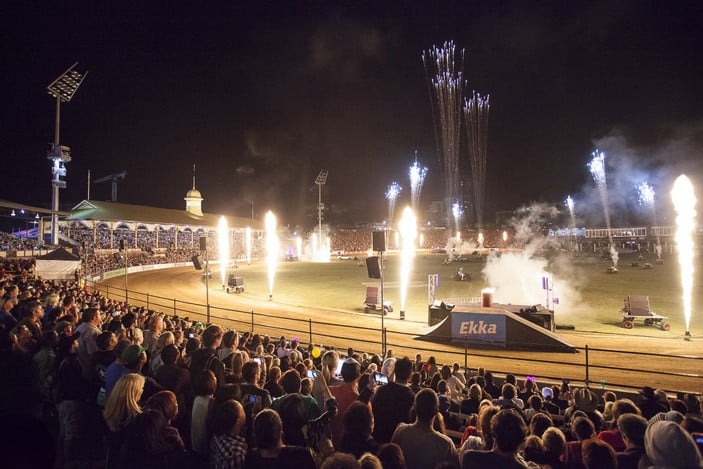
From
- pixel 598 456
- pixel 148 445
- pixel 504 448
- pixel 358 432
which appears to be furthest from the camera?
pixel 358 432

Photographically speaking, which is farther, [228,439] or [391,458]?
[228,439]

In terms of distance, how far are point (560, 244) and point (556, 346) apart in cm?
10671

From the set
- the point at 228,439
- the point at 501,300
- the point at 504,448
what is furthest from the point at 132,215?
the point at 504,448

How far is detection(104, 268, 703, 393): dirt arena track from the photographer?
11.9 meters

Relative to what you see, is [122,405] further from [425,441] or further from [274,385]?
[425,441]

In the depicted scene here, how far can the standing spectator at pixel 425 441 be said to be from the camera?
354cm

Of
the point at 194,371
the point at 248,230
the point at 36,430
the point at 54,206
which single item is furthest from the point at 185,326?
the point at 248,230

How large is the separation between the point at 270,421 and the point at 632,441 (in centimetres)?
341

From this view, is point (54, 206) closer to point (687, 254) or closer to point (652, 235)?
point (687, 254)

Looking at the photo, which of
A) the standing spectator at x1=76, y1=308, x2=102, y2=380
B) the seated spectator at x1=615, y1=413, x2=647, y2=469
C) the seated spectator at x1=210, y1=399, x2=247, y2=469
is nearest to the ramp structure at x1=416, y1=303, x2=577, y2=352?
the seated spectator at x1=615, y1=413, x2=647, y2=469

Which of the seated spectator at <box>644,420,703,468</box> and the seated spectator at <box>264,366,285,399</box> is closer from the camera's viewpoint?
the seated spectator at <box>644,420,703,468</box>

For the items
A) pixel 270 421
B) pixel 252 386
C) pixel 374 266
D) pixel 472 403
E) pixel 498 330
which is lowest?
pixel 498 330

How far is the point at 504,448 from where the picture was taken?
3.10 metres

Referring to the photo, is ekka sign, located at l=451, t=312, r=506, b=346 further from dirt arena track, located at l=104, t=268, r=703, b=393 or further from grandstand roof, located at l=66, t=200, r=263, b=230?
grandstand roof, located at l=66, t=200, r=263, b=230
